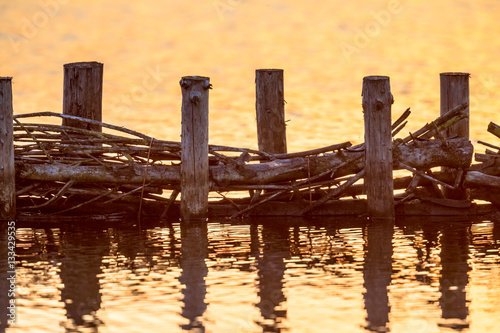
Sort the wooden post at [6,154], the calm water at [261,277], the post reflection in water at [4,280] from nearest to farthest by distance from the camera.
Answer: the calm water at [261,277] < the post reflection in water at [4,280] < the wooden post at [6,154]

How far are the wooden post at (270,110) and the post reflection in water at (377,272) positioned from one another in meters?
2.39

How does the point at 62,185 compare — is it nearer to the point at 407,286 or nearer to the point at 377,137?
the point at 377,137

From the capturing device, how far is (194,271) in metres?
9.70

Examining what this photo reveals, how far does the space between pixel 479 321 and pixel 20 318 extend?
3871 mm

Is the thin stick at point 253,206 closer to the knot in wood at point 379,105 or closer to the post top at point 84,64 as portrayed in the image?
the knot in wood at point 379,105

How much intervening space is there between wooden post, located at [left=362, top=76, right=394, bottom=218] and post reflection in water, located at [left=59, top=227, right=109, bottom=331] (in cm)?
386

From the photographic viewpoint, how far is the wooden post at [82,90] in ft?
46.7

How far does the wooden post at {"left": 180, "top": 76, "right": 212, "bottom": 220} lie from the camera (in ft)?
42.6

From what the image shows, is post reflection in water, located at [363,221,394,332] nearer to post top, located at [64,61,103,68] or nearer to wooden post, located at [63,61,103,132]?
wooden post, located at [63,61,103,132]

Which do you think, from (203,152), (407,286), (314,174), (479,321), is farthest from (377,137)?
(479,321)

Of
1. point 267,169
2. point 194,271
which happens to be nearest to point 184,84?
point 267,169

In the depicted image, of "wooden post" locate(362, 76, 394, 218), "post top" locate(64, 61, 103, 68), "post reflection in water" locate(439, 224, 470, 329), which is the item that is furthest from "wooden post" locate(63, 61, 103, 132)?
"post reflection in water" locate(439, 224, 470, 329)

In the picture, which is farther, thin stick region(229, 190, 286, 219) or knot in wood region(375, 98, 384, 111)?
thin stick region(229, 190, 286, 219)

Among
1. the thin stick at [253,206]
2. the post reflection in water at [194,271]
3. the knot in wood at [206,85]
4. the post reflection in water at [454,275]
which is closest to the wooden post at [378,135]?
the post reflection in water at [454,275]
